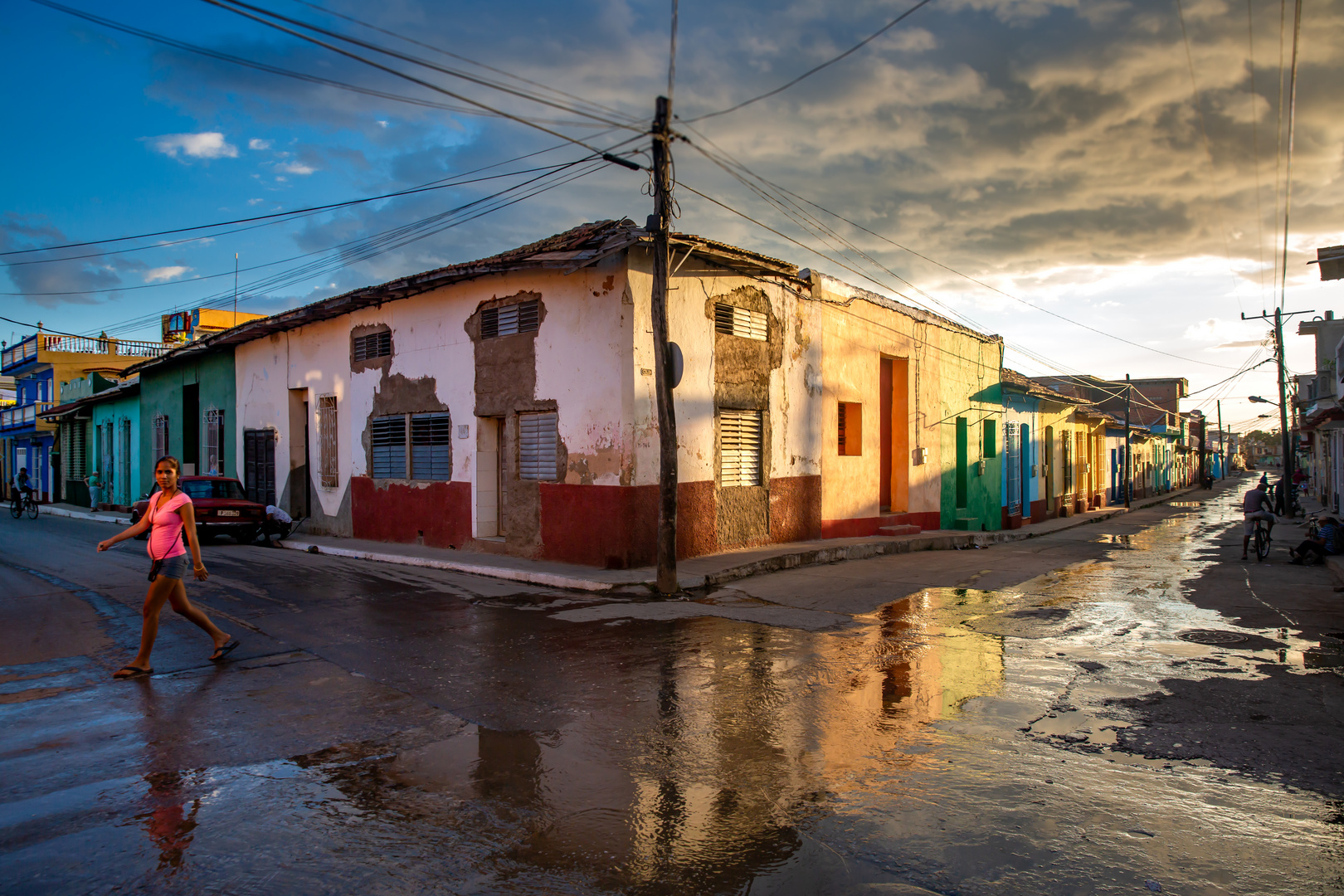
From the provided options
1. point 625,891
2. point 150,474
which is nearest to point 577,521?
point 625,891

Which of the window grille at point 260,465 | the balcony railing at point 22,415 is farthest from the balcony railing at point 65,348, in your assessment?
the window grille at point 260,465

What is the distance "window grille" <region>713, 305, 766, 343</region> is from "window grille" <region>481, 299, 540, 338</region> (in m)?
3.15

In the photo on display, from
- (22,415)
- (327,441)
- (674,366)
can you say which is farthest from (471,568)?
(22,415)

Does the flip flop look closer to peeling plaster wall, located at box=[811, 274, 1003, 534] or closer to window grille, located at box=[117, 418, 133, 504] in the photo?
peeling plaster wall, located at box=[811, 274, 1003, 534]

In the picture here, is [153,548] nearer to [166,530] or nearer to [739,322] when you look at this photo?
[166,530]

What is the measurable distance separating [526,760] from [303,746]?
1407 millimetres

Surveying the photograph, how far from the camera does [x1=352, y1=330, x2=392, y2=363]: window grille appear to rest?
16.9 meters

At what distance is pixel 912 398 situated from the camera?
20.0 m

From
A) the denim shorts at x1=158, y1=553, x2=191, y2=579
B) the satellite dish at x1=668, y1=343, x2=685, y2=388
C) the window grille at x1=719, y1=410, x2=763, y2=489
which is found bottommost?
the denim shorts at x1=158, y1=553, x2=191, y2=579

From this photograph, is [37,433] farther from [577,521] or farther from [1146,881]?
[1146,881]

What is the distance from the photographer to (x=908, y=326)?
19969 millimetres

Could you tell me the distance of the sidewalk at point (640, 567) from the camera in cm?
1149

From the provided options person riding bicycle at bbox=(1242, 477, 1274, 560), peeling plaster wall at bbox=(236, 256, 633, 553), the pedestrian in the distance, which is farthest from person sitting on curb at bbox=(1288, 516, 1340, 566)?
the pedestrian in the distance

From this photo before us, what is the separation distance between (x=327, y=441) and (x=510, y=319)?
721cm
